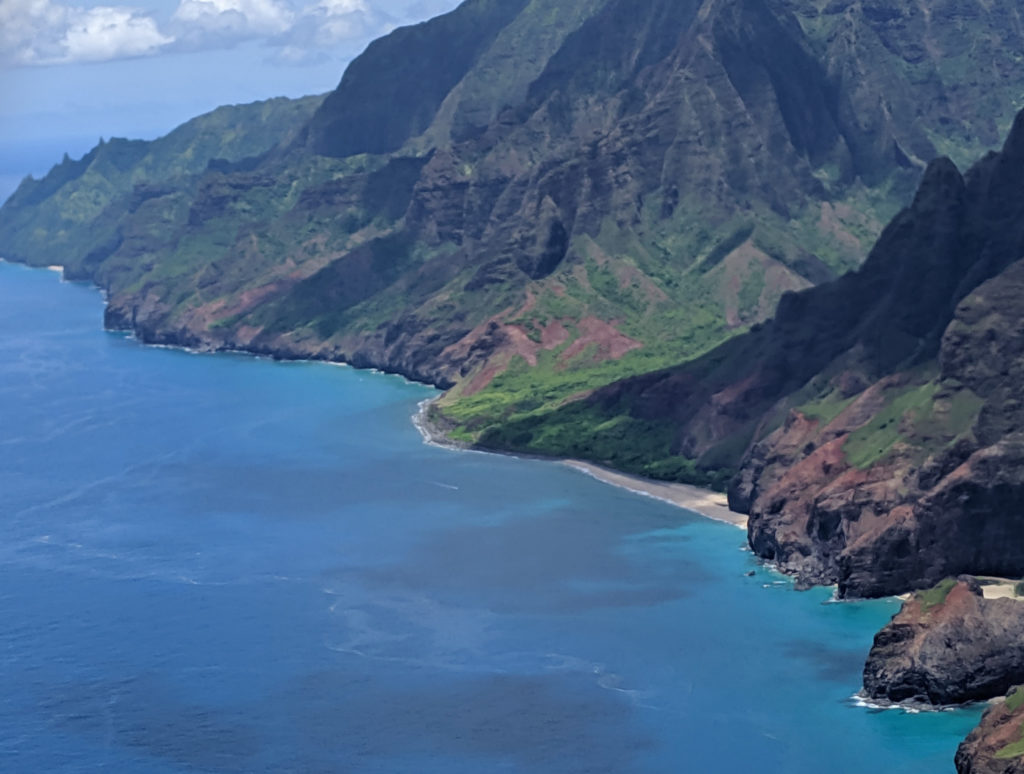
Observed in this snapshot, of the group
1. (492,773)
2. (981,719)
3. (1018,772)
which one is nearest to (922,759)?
(981,719)

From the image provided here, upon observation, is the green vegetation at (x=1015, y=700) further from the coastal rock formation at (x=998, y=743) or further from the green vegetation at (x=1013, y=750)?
the green vegetation at (x=1013, y=750)

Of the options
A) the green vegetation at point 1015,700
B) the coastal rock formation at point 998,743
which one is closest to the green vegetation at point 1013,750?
the coastal rock formation at point 998,743

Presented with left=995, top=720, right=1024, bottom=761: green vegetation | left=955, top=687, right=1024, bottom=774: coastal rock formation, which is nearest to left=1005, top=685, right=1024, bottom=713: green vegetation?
left=955, top=687, right=1024, bottom=774: coastal rock formation

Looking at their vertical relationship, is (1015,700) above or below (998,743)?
above

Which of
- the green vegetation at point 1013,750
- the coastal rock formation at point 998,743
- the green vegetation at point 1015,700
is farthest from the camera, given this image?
the green vegetation at point 1015,700

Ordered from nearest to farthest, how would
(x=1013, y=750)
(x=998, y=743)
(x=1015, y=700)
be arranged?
(x=1013, y=750) → (x=998, y=743) → (x=1015, y=700)

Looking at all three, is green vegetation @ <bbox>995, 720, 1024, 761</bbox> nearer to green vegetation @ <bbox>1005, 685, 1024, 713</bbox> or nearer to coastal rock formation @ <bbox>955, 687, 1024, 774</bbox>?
coastal rock formation @ <bbox>955, 687, 1024, 774</bbox>

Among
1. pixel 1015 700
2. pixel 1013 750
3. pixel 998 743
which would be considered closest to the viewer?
pixel 1013 750

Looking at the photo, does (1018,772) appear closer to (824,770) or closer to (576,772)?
(824,770)

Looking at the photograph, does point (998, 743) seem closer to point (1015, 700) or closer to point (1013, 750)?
point (1013, 750)

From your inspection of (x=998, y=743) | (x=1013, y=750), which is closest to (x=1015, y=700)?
(x=998, y=743)
